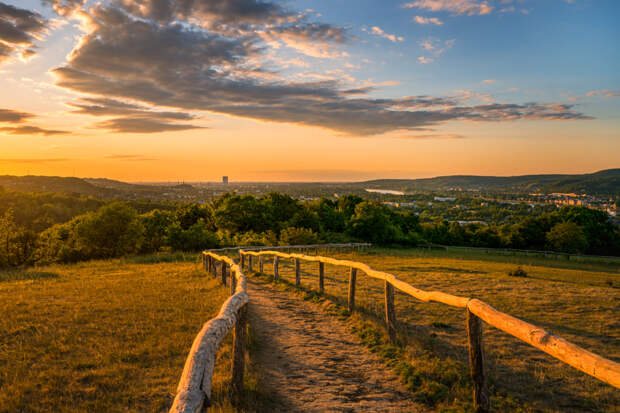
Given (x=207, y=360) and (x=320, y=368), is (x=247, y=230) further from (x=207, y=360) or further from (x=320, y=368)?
(x=207, y=360)

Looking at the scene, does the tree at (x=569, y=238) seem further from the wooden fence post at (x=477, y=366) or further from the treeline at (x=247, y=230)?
the wooden fence post at (x=477, y=366)

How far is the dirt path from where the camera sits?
4.79 m

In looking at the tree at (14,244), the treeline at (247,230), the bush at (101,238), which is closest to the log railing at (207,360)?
the treeline at (247,230)

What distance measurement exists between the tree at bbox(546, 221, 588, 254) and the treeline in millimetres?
158

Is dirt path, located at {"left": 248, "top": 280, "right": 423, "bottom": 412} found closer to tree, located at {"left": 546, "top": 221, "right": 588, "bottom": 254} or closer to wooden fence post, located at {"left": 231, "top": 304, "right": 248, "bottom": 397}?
wooden fence post, located at {"left": 231, "top": 304, "right": 248, "bottom": 397}

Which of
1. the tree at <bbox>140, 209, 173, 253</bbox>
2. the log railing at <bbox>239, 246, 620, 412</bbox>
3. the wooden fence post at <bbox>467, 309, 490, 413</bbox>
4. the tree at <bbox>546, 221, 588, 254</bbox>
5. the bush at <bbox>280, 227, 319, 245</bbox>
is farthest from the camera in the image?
the tree at <bbox>546, 221, 588, 254</bbox>

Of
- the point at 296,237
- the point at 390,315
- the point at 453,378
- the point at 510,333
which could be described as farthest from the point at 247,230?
the point at 510,333

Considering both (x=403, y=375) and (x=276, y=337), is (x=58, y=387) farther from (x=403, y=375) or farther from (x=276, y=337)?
(x=403, y=375)

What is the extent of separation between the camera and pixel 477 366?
186 inches

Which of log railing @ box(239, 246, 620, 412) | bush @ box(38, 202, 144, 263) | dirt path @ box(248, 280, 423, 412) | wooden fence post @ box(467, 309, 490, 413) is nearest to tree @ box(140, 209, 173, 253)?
bush @ box(38, 202, 144, 263)

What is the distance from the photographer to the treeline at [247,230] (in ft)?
124

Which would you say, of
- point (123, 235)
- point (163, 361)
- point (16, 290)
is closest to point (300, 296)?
point (163, 361)

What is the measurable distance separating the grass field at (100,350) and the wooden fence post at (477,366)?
316 cm

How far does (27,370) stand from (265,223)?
5321 centimetres
